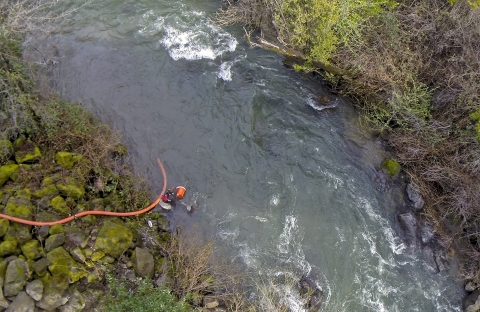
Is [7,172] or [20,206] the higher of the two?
[7,172]

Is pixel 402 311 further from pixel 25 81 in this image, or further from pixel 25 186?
pixel 25 81

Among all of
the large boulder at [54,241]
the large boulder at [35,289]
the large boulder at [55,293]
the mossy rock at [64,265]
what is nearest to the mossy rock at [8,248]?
the large boulder at [54,241]

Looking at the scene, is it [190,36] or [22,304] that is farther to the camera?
[190,36]

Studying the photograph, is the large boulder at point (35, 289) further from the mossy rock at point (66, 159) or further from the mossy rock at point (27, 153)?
the mossy rock at point (27, 153)

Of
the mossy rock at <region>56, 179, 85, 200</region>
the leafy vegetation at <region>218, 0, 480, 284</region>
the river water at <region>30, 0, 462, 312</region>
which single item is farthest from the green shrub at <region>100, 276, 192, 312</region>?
the leafy vegetation at <region>218, 0, 480, 284</region>

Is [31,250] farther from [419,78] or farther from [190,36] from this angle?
[419,78]

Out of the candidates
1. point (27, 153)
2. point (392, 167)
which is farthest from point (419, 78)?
point (27, 153)
